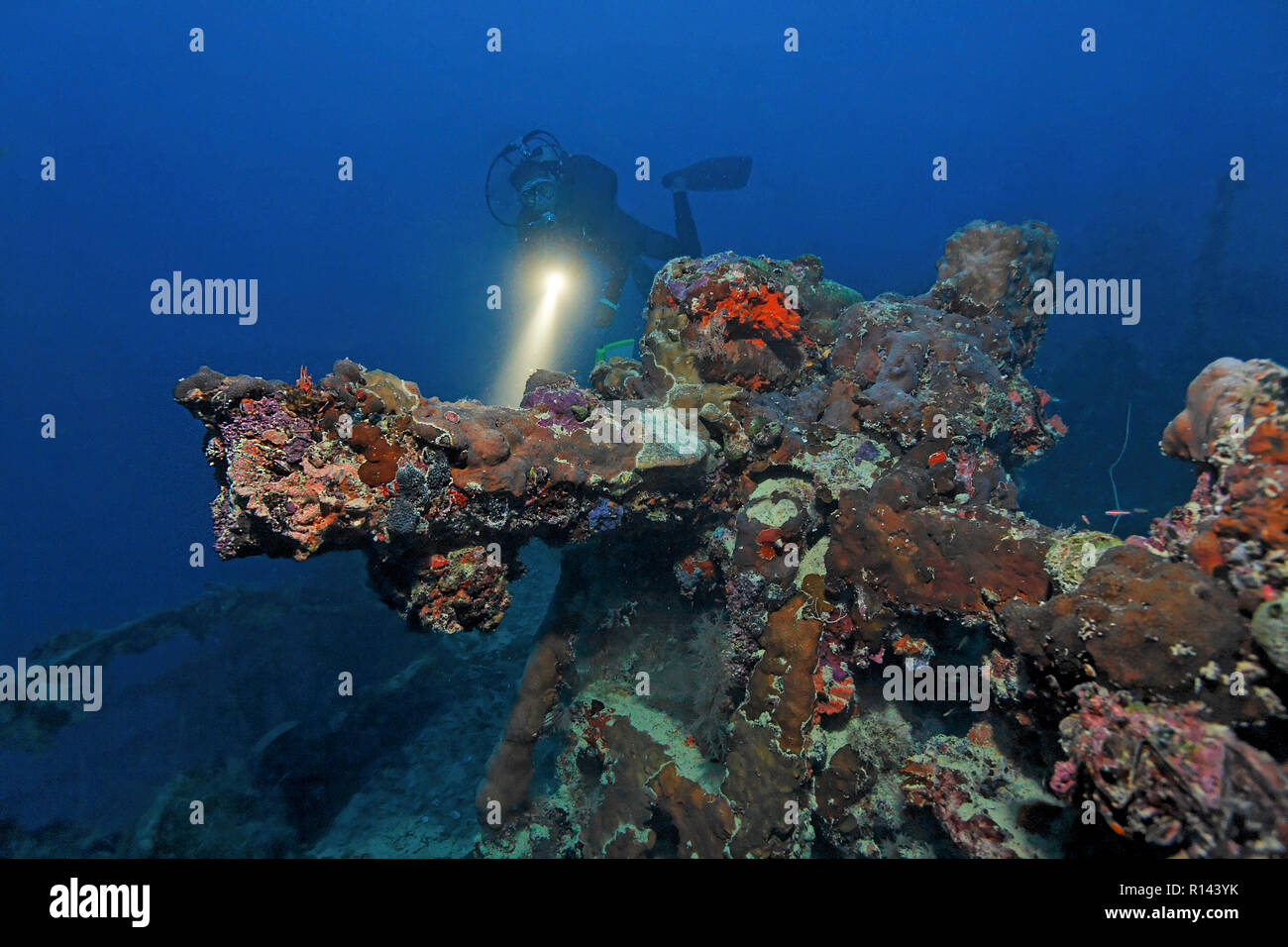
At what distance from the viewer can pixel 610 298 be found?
1423cm

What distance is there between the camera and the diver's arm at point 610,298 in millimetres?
13853

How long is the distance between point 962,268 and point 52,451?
350ft

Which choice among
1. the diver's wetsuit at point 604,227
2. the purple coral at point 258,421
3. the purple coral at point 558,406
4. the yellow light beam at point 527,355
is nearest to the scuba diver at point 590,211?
the diver's wetsuit at point 604,227

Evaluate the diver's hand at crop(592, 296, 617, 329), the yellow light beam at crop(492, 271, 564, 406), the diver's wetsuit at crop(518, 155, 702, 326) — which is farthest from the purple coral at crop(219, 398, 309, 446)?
the yellow light beam at crop(492, 271, 564, 406)

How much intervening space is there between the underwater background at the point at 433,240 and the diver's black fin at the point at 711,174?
A: 12334mm

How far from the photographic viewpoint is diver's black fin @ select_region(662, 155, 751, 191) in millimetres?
15695

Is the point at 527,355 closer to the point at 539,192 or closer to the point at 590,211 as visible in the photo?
the point at 590,211

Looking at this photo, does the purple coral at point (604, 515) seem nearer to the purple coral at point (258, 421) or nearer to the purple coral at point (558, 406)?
the purple coral at point (558, 406)

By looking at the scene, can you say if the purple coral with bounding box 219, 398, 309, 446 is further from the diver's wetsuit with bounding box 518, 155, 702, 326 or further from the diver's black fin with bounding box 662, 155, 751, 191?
the diver's black fin with bounding box 662, 155, 751, 191

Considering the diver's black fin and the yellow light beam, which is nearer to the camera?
the diver's black fin

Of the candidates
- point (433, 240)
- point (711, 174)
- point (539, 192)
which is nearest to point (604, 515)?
point (539, 192)

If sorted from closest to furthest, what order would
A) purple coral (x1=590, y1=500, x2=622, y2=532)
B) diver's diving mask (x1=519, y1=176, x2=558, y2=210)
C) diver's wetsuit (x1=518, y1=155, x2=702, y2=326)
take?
purple coral (x1=590, y1=500, x2=622, y2=532)
diver's diving mask (x1=519, y1=176, x2=558, y2=210)
diver's wetsuit (x1=518, y1=155, x2=702, y2=326)

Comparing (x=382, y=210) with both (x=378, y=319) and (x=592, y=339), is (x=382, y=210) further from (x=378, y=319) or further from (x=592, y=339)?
(x=592, y=339)
